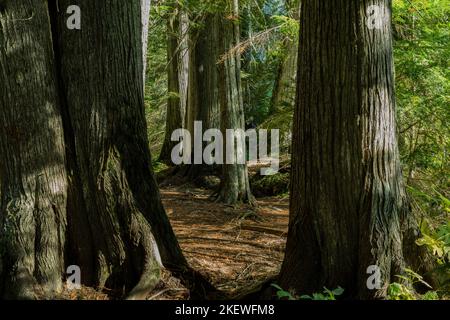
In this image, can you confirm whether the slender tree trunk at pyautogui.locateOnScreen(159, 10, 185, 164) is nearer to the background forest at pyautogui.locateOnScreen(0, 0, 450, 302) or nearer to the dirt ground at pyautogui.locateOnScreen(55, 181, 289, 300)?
the dirt ground at pyautogui.locateOnScreen(55, 181, 289, 300)

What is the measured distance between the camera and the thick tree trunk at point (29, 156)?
4664mm

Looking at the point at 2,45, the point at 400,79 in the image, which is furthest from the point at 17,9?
the point at 400,79

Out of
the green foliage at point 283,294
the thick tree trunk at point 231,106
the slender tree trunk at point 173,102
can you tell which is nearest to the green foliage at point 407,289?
the green foliage at point 283,294

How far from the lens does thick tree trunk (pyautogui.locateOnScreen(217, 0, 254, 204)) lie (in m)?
9.95

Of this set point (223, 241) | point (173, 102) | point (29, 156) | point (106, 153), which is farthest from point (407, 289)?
point (173, 102)

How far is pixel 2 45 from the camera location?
4.64 m

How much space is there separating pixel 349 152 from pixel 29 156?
2.78m

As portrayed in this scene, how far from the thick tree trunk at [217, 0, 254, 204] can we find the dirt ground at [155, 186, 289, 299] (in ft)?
1.03

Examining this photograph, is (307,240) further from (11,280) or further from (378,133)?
(11,280)

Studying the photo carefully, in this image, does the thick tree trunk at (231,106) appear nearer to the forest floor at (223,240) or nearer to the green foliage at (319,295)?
the forest floor at (223,240)

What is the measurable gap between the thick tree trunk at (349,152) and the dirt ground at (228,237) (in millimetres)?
1138

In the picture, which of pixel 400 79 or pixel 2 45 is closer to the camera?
pixel 2 45

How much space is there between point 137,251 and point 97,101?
4.71ft

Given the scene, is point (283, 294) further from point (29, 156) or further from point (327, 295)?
point (29, 156)
